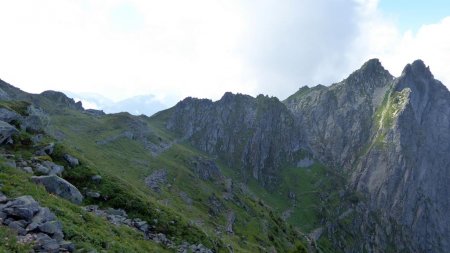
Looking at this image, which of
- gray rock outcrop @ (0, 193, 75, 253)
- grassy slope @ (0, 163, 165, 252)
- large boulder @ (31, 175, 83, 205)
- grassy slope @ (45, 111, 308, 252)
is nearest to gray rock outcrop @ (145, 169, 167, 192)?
A: grassy slope @ (45, 111, 308, 252)

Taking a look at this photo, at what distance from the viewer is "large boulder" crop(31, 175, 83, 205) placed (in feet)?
123

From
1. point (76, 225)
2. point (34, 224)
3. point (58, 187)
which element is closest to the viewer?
point (34, 224)

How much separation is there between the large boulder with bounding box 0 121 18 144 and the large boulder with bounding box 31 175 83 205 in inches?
355

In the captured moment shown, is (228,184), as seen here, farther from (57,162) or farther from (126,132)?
(57,162)

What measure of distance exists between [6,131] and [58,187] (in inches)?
430

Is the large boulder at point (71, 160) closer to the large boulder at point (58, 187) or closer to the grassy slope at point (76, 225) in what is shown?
the large boulder at point (58, 187)

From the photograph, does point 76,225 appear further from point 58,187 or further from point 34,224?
point 58,187

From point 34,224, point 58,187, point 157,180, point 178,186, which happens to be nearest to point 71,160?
point 58,187

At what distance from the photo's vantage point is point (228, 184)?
170625 millimetres

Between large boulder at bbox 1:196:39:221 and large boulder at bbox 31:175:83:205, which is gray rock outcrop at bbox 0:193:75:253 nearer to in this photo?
large boulder at bbox 1:196:39:221

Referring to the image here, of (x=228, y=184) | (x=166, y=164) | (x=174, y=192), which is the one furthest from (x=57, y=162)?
(x=228, y=184)

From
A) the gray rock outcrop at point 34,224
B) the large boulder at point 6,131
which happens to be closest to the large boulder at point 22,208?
the gray rock outcrop at point 34,224

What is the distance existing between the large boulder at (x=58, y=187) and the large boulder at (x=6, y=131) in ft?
29.6

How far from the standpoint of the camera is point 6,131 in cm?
4412
